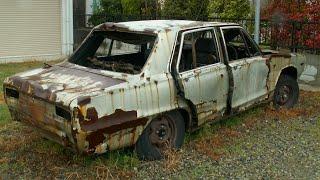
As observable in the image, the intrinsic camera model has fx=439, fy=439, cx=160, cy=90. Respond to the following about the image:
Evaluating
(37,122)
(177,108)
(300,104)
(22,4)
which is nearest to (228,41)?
(177,108)

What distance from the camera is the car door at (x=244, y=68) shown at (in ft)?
20.7

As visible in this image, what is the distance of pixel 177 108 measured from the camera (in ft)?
17.7

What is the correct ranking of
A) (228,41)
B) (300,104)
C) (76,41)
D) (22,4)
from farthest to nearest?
(76,41) → (22,4) → (300,104) → (228,41)

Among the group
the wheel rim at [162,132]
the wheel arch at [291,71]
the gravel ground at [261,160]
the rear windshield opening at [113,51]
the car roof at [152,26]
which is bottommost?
the gravel ground at [261,160]

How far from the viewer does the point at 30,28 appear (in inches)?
567

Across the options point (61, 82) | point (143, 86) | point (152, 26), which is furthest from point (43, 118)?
point (152, 26)

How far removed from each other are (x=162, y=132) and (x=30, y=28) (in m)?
10.3

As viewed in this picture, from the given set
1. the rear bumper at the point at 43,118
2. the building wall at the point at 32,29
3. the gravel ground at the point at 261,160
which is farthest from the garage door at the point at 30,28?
the gravel ground at the point at 261,160

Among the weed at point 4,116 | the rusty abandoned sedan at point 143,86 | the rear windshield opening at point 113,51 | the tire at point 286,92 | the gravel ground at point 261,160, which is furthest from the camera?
the tire at point 286,92

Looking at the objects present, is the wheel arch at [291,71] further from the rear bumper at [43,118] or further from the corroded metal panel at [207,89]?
the rear bumper at [43,118]

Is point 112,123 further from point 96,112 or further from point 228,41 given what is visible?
point 228,41

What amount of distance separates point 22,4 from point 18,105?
954 cm

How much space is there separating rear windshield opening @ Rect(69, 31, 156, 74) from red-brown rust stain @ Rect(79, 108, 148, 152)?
96 centimetres

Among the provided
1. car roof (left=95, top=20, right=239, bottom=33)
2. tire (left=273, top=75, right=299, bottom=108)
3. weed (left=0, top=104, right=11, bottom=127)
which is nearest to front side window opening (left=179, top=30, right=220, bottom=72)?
car roof (left=95, top=20, right=239, bottom=33)
